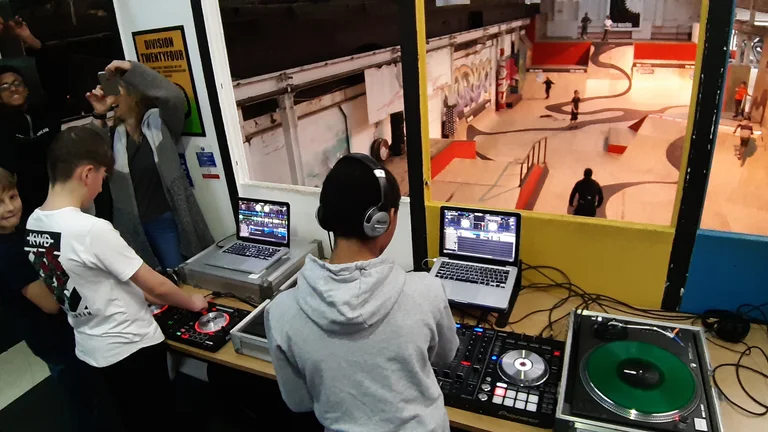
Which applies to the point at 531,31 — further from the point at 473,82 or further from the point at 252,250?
the point at 252,250

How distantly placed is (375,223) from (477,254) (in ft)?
3.73

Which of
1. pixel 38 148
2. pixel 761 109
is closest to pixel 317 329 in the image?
pixel 38 148

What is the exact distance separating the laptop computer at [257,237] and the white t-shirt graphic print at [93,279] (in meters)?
0.55

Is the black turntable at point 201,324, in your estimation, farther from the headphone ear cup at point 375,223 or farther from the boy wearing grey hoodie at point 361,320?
the headphone ear cup at point 375,223

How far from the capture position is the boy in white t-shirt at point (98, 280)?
1.51 metres

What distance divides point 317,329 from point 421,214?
125cm

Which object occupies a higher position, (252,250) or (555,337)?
(252,250)

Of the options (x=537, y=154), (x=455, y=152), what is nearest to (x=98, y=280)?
(x=455, y=152)

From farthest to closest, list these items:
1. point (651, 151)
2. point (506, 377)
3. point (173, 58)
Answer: point (651, 151), point (173, 58), point (506, 377)

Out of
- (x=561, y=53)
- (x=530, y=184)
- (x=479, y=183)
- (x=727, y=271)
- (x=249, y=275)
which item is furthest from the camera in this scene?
(x=561, y=53)

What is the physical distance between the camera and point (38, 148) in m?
2.58

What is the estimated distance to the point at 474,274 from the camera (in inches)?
77.6

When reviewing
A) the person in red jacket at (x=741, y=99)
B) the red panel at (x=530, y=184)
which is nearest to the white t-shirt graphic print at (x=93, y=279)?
the person in red jacket at (x=741, y=99)

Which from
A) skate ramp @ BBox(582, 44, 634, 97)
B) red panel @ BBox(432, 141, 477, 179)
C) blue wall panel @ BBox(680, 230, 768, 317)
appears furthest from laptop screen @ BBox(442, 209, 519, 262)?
skate ramp @ BBox(582, 44, 634, 97)
